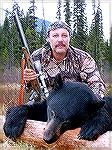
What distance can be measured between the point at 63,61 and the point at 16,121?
2.82ft

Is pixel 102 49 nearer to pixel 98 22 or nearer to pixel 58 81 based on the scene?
pixel 98 22

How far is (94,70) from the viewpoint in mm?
4281

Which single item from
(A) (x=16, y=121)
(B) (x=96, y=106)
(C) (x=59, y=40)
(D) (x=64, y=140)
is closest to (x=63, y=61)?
(C) (x=59, y=40)

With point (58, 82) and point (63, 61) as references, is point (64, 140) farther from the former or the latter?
point (63, 61)

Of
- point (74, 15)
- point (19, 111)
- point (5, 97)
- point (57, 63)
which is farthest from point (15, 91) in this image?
point (19, 111)

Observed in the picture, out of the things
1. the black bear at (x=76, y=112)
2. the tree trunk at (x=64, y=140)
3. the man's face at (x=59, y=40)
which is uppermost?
the man's face at (x=59, y=40)

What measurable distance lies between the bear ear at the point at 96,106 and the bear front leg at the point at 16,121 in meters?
0.56

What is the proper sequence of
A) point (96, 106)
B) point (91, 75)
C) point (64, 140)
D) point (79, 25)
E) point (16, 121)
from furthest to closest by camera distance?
point (79, 25), point (91, 75), point (16, 121), point (64, 140), point (96, 106)

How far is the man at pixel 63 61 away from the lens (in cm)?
417

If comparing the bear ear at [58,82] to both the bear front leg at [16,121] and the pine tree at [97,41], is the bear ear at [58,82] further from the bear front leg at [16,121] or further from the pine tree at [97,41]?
the pine tree at [97,41]

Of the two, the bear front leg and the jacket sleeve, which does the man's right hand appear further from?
the bear front leg

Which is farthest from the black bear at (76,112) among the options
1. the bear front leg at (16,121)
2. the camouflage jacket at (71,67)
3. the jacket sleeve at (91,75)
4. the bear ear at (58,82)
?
the camouflage jacket at (71,67)

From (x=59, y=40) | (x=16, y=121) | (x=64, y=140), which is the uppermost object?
(x=59, y=40)

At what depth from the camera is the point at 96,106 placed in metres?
3.24
